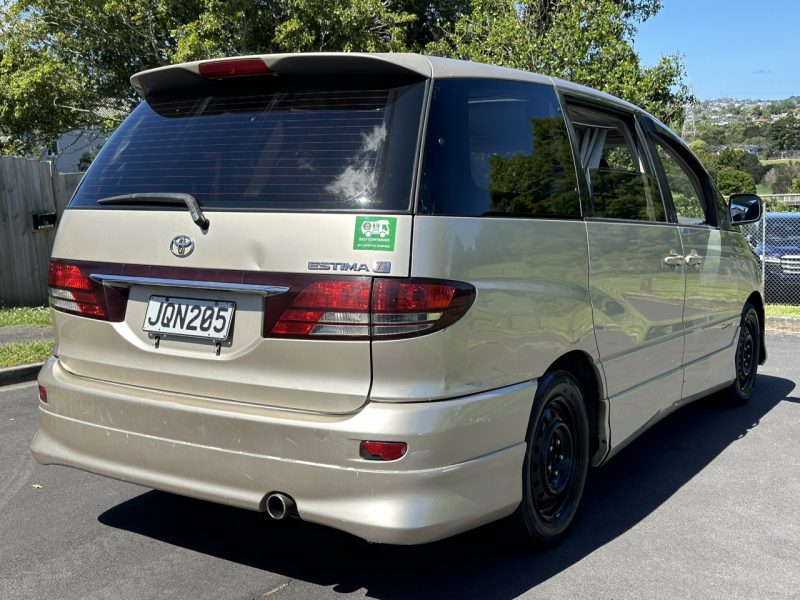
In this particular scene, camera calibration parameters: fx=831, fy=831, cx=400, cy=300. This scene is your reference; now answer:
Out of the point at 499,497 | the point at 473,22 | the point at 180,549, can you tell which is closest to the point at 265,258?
the point at 499,497

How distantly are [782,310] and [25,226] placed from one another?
35.6 feet

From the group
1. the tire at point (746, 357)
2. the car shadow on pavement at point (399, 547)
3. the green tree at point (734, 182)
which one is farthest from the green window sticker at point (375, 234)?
the green tree at point (734, 182)

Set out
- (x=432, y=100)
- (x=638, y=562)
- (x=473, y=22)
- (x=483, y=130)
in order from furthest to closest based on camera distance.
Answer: (x=473, y=22) < (x=638, y=562) < (x=483, y=130) < (x=432, y=100)

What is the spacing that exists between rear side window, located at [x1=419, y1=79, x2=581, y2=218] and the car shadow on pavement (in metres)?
1.39

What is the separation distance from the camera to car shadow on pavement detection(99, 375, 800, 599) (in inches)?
135

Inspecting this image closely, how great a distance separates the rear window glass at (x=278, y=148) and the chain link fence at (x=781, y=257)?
1165 cm

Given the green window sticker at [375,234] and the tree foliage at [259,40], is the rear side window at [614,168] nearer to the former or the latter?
the green window sticker at [375,234]

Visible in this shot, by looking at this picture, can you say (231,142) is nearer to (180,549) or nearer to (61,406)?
(61,406)

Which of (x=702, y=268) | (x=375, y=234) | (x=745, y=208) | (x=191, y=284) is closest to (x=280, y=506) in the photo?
(x=191, y=284)

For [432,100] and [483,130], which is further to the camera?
[483,130]

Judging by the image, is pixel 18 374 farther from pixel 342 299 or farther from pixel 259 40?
pixel 259 40

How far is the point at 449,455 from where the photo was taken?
9.62 feet

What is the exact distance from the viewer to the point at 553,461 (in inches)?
148

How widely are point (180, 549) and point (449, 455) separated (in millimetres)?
1496
